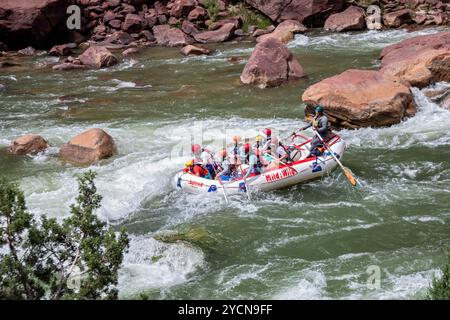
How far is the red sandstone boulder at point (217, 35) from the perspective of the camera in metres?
27.8

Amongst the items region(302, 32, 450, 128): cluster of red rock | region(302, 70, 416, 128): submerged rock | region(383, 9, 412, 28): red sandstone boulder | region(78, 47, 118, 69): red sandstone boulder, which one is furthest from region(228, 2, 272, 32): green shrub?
region(302, 70, 416, 128): submerged rock

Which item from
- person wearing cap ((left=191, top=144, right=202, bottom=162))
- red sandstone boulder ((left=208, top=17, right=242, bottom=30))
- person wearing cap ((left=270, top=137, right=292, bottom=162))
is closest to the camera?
person wearing cap ((left=270, top=137, right=292, bottom=162))

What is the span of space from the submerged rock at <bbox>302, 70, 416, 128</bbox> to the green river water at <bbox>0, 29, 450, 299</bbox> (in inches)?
13.2

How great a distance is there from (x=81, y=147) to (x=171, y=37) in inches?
579

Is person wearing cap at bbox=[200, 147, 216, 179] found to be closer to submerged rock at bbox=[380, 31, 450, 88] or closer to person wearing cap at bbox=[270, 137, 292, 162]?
person wearing cap at bbox=[270, 137, 292, 162]

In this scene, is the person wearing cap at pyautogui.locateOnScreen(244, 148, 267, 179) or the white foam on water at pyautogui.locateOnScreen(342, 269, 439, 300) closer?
the white foam on water at pyautogui.locateOnScreen(342, 269, 439, 300)

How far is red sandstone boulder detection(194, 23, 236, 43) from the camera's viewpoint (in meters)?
27.8

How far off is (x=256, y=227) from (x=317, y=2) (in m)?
19.9

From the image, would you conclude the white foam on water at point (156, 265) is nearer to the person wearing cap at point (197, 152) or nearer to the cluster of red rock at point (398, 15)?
the person wearing cap at point (197, 152)

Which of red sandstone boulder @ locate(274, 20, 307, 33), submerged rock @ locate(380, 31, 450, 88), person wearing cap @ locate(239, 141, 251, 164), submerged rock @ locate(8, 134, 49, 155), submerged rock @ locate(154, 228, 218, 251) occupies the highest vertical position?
submerged rock @ locate(380, 31, 450, 88)

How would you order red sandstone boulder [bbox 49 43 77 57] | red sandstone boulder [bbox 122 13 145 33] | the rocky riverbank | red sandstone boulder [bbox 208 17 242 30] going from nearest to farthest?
red sandstone boulder [bbox 49 43 77 57] → the rocky riverbank → red sandstone boulder [bbox 208 17 242 30] → red sandstone boulder [bbox 122 13 145 33]

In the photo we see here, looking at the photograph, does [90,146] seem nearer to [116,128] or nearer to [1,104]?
[116,128]

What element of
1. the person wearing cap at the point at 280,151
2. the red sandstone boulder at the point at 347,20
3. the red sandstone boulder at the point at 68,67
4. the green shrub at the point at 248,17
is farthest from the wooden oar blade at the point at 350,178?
the green shrub at the point at 248,17

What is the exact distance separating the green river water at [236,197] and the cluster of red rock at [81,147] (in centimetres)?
28
